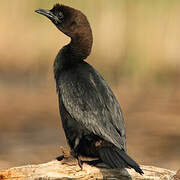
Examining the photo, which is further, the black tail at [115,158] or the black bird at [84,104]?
the black bird at [84,104]

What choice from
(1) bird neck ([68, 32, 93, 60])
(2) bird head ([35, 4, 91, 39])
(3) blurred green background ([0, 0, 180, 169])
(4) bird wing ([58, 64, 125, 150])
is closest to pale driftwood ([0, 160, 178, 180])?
(4) bird wing ([58, 64, 125, 150])

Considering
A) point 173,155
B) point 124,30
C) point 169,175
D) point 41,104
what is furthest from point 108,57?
point 169,175

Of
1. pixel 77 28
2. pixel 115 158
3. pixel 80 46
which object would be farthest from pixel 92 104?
pixel 77 28

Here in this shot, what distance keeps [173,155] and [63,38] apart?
112 inches

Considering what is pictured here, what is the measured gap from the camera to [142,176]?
700 cm

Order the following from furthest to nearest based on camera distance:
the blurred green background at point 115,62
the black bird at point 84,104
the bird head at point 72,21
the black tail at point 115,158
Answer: the blurred green background at point 115,62 → the bird head at point 72,21 → the black bird at point 84,104 → the black tail at point 115,158

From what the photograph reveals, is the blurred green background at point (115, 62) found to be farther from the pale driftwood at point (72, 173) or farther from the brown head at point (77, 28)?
the pale driftwood at point (72, 173)

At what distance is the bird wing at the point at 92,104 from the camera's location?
6.84 meters

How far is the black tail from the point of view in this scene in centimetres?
655

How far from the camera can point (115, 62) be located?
12562 mm

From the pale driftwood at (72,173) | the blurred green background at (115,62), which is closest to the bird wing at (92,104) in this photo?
the pale driftwood at (72,173)

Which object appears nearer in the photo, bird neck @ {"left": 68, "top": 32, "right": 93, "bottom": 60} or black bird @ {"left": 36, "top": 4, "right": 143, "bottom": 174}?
black bird @ {"left": 36, "top": 4, "right": 143, "bottom": 174}

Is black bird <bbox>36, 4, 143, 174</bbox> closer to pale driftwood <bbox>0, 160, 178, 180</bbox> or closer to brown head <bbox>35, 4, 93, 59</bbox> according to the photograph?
brown head <bbox>35, 4, 93, 59</bbox>

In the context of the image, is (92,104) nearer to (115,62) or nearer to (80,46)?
(80,46)
